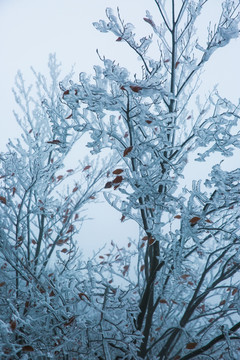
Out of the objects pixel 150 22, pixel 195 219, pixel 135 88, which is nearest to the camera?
pixel 135 88

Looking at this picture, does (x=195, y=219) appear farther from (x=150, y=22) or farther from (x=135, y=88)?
(x=150, y=22)

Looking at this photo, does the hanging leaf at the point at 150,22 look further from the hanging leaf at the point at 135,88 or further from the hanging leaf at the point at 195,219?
the hanging leaf at the point at 195,219

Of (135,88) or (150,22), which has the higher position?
(150,22)

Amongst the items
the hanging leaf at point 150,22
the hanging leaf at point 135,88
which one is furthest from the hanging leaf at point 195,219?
the hanging leaf at point 150,22

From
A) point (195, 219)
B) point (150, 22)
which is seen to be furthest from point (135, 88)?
point (150, 22)

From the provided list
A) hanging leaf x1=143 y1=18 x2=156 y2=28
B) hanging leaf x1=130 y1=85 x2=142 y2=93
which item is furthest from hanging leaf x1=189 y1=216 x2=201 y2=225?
hanging leaf x1=143 y1=18 x2=156 y2=28

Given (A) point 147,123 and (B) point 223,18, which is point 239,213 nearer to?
(A) point 147,123

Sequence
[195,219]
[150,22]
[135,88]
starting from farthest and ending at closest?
[150,22] → [195,219] → [135,88]

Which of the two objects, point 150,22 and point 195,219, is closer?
point 195,219

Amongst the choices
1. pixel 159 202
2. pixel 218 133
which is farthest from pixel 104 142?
pixel 218 133

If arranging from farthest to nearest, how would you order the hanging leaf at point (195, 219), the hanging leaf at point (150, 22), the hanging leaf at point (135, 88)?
the hanging leaf at point (150, 22) < the hanging leaf at point (195, 219) < the hanging leaf at point (135, 88)

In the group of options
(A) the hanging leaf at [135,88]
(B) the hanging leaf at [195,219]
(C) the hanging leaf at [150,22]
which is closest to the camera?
(A) the hanging leaf at [135,88]

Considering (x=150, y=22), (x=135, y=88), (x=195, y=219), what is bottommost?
(x=195, y=219)

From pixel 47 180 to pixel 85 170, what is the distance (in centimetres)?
96
